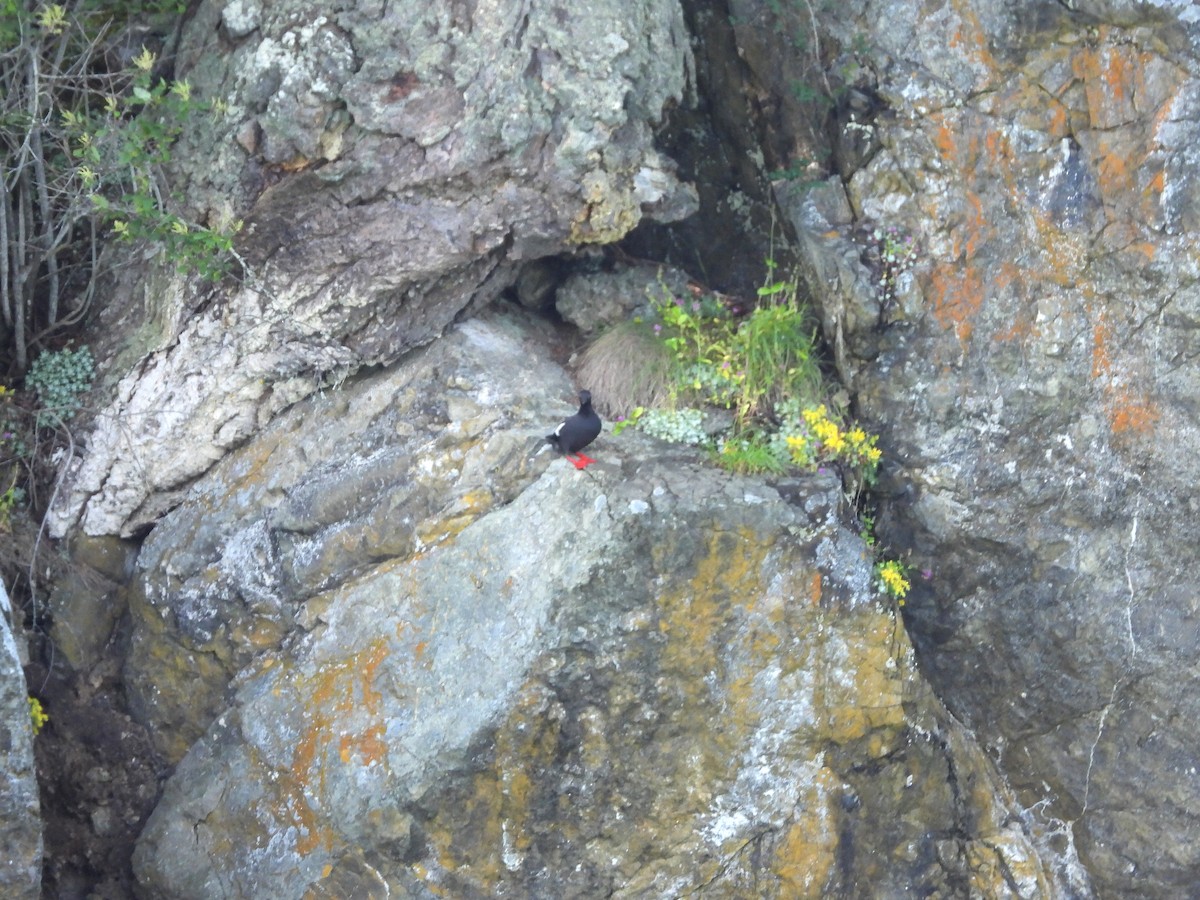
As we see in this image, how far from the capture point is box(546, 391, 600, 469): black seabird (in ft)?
15.0

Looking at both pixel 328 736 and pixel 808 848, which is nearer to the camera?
pixel 808 848

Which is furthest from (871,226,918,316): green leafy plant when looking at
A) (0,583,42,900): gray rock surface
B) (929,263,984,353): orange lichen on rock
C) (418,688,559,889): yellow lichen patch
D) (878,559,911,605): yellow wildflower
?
(0,583,42,900): gray rock surface

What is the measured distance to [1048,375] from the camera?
4801 mm

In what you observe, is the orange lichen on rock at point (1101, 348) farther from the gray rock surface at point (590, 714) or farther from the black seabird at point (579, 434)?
the black seabird at point (579, 434)

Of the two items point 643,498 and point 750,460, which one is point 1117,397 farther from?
point 643,498

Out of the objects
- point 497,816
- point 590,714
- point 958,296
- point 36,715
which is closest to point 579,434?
point 590,714

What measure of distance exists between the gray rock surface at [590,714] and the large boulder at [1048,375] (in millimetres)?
429

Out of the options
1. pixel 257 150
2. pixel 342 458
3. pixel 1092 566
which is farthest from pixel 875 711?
pixel 257 150

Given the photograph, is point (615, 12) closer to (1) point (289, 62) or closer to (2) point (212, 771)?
(1) point (289, 62)

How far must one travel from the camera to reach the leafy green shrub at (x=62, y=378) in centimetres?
539

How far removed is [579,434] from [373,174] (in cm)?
145

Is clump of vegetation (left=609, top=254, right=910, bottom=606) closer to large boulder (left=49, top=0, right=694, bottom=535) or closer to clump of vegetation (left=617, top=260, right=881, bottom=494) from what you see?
clump of vegetation (left=617, top=260, right=881, bottom=494)

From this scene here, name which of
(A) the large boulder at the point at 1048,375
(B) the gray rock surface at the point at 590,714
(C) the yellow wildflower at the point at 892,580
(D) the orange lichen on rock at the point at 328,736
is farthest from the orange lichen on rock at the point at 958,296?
(D) the orange lichen on rock at the point at 328,736

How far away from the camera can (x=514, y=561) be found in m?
4.53
